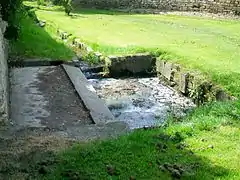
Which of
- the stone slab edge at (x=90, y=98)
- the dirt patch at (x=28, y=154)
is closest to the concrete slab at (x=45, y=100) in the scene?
the stone slab edge at (x=90, y=98)

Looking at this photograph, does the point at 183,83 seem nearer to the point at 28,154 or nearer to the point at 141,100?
the point at 141,100

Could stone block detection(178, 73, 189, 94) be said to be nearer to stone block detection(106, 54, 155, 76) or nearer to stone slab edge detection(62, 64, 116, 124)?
stone block detection(106, 54, 155, 76)

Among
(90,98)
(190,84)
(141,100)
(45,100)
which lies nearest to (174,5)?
(190,84)

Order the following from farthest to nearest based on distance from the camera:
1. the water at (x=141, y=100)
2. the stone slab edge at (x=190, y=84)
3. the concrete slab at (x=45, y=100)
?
1. the stone slab edge at (x=190, y=84)
2. the water at (x=141, y=100)
3. the concrete slab at (x=45, y=100)

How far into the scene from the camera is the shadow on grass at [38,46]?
504 inches

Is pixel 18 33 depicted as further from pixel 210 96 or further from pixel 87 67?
pixel 210 96

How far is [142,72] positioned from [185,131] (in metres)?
6.46

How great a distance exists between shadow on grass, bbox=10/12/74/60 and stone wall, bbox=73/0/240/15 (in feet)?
30.9

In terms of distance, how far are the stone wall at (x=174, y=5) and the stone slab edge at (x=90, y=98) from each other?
1240 cm

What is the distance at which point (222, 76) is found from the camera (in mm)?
9883

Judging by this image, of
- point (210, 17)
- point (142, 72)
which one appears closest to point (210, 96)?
point (142, 72)

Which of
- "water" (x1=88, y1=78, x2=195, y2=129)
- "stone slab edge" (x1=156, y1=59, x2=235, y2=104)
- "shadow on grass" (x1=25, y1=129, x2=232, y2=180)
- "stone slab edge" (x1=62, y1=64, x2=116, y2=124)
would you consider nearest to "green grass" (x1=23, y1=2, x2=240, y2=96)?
"stone slab edge" (x1=156, y1=59, x2=235, y2=104)

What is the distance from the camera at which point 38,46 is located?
1370 centimetres

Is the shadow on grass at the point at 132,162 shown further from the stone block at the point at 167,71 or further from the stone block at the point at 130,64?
the stone block at the point at 130,64
